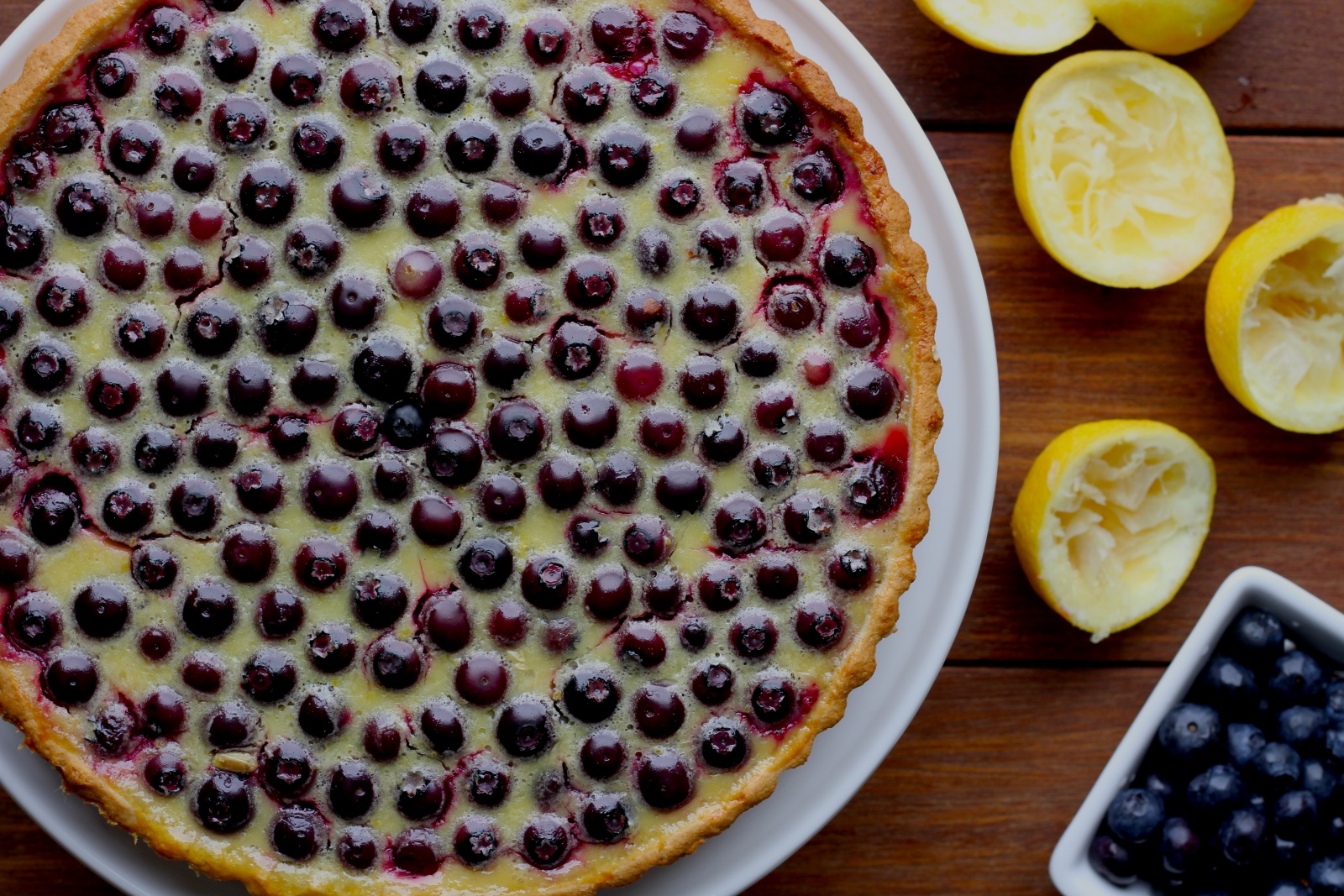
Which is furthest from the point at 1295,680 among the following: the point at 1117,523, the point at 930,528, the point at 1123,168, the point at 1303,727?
the point at 1123,168

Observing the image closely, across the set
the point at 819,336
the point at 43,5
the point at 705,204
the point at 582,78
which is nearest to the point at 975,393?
the point at 819,336

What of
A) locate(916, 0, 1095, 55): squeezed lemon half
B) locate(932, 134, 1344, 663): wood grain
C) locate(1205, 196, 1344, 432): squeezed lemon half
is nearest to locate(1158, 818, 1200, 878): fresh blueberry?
locate(932, 134, 1344, 663): wood grain

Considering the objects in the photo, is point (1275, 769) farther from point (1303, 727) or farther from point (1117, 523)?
point (1117, 523)

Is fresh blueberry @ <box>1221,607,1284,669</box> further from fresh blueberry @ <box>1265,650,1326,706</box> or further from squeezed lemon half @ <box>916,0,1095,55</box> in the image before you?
squeezed lemon half @ <box>916,0,1095,55</box>

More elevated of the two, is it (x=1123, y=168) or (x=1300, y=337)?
(x=1123, y=168)

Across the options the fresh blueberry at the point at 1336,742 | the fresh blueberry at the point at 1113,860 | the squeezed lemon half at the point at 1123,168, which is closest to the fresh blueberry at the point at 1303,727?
the fresh blueberry at the point at 1336,742

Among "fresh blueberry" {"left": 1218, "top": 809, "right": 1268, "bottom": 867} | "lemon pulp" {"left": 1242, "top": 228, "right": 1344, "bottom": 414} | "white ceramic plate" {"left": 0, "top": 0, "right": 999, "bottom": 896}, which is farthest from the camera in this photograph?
"lemon pulp" {"left": 1242, "top": 228, "right": 1344, "bottom": 414}
